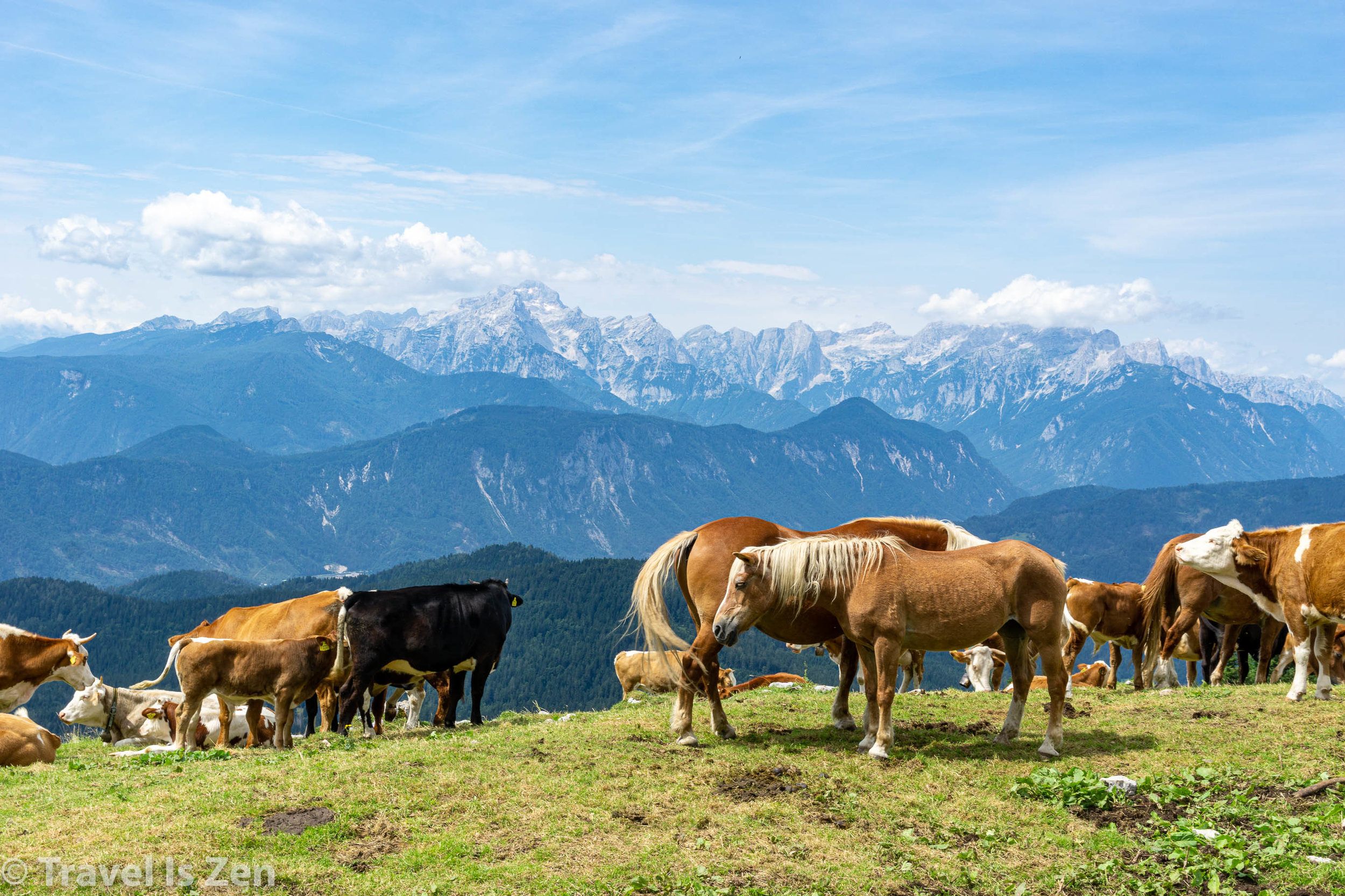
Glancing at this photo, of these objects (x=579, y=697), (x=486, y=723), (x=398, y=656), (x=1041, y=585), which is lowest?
(x=579, y=697)

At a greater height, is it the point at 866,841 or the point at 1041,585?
the point at 1041,585

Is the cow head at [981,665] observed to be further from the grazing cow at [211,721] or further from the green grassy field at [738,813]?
the grazing cow at [211,721]

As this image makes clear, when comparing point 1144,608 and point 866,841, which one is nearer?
point 866,841

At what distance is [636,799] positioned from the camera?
1062 centimetres

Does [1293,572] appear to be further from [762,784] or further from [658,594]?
[658,594]

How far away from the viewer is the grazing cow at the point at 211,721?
66.1 ft

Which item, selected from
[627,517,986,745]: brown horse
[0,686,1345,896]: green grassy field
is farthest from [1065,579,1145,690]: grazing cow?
[627,517,986,745]: brown horse

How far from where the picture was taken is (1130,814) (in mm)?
10203

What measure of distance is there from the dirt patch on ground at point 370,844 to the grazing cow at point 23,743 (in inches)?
311

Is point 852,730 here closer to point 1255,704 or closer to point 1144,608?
point 1255,704

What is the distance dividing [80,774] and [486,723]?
7245 mm

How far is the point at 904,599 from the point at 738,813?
3972 mm

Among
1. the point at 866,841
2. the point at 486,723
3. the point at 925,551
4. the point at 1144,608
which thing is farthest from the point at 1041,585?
the point at 486,723

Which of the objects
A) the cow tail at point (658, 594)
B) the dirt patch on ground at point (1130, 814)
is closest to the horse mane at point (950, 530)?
the cow tail at point (658, 594)
